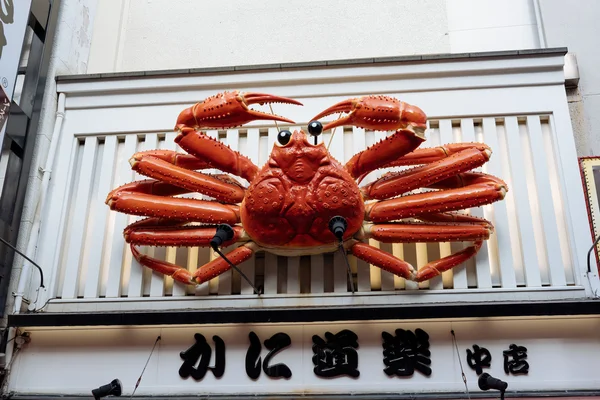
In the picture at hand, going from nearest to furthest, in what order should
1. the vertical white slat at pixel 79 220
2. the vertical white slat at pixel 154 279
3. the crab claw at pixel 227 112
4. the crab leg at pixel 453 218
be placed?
the crab claw at pixel 227 112 → the crab leg at pixel 453 218 → the vertical white slat at pixel 154 279 → the vertical white slat at pixel 79 220

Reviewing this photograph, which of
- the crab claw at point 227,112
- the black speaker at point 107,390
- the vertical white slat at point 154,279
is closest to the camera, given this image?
the black speaker at point 107,390

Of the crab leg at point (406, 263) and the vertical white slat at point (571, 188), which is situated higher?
the vertical white slat at point (571, 188)

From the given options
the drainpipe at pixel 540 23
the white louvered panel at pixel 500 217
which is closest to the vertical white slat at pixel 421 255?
the white louvered panel at pixel 500 217

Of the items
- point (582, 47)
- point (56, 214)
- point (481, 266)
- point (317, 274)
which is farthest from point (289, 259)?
point (582, 47)

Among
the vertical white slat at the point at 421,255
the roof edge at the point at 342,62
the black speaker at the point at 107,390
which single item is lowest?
the black speaker at the point at 107,390

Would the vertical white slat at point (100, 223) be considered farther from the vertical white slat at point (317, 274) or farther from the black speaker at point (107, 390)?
the vertical white slat at point (317, 274)

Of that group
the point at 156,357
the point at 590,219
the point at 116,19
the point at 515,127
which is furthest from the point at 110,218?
the point at 590,219

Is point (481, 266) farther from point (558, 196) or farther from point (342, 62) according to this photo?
point (342, 62)

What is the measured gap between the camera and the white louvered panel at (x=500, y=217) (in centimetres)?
425

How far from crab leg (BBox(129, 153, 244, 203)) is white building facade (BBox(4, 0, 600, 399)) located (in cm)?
57

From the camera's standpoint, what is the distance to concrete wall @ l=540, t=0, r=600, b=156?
4891mm

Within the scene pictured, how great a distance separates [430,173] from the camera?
13.3 feet

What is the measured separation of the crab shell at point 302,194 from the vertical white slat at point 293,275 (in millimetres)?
425

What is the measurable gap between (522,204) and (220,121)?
88.7 inches
